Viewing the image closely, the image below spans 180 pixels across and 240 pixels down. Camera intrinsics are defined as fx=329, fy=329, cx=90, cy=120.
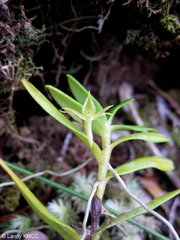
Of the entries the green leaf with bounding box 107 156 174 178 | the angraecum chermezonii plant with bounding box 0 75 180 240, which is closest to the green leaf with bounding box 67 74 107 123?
the angraecum chermezonii plant with bounding box 0 75 180 240

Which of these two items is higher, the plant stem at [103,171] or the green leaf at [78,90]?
the green leaf at [78,90]

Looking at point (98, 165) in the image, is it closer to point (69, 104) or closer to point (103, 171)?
point (103, 171)

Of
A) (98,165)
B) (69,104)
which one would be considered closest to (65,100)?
(69,104)

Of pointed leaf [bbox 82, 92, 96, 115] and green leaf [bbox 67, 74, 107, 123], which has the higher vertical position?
green leaf [bbox 67, 74, 107, 123]

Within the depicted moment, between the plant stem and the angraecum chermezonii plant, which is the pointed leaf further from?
the plant stem

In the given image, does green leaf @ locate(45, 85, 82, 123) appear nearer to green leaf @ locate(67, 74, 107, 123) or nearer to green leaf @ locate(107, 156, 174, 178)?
green leaf @ locate(67, 74, 107, 123)

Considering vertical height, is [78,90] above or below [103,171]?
above

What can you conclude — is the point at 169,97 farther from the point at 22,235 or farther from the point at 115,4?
the point at 22,235

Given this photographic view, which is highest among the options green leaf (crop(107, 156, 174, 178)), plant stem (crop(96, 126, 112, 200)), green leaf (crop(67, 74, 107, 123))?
green leaf (crop(67, 74, 107, 123))

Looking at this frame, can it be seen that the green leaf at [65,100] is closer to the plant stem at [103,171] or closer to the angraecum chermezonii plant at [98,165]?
the angraecum chermezonii plant at [98,165]

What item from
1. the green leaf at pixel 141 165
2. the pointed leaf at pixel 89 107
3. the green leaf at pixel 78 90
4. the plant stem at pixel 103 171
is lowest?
the green leaf at pixel 141 165

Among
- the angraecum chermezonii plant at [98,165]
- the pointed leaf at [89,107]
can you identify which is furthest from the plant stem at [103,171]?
the pointed leaf at [89,107]
